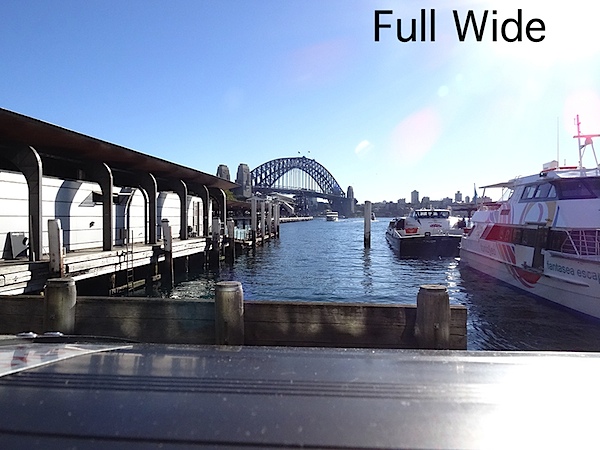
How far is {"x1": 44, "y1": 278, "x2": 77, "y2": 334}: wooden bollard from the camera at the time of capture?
6027mm

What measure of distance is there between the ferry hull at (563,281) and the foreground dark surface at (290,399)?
976 centimetres

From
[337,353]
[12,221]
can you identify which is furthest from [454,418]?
[12,221]

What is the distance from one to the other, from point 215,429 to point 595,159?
17668 mm

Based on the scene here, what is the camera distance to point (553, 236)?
1374 cm

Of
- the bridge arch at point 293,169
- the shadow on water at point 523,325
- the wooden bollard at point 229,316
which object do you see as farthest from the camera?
the bridge arch at point 293,169

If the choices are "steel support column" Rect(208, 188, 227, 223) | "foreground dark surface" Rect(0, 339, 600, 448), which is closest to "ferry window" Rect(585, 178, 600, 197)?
"foreground dark surface" Rect(0, 339, 600, 448)

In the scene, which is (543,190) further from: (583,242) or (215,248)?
(215,248)

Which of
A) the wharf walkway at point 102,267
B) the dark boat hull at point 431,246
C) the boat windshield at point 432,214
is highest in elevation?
the boat windshield at point 432,214

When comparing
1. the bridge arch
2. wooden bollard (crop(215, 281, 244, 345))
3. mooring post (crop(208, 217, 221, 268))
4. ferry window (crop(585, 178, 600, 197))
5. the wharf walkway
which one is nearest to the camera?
wooden bollard (crop(215, 281, 244, 345))

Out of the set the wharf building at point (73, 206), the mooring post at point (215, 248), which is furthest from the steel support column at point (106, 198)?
the mooring post at point (215, 248)

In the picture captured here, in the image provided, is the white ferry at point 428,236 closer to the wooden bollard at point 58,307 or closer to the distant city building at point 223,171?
the wooden bollard at point 58,307

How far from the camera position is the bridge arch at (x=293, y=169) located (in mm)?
169688

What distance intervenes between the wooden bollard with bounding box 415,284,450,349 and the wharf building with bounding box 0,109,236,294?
28.4 ft

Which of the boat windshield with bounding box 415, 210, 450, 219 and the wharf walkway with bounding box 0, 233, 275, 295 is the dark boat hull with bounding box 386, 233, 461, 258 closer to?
the boat windshield with bounding box 415, 210, 450, 219
